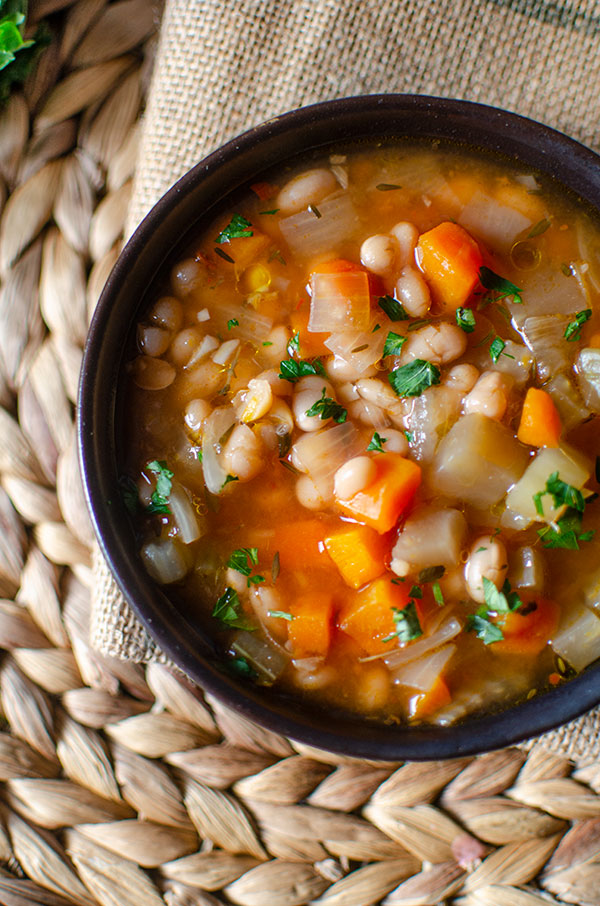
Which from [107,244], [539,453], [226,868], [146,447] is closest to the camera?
[539,453]

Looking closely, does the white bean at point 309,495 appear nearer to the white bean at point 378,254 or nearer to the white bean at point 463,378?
the white bean at point 463,378

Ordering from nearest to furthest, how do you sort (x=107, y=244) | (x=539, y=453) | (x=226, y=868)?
(x=539, y=453) → (x=226, y=868) → (x=107, y=244)

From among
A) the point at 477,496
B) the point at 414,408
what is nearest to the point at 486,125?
the point at 414,408

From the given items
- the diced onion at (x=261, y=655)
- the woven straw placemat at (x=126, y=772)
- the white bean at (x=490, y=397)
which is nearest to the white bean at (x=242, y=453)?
the diced onion at (x=261, y=655)

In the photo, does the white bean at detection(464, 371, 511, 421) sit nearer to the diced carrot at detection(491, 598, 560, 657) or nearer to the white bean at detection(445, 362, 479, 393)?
the white bean at detection(445, 362, 479, 393)


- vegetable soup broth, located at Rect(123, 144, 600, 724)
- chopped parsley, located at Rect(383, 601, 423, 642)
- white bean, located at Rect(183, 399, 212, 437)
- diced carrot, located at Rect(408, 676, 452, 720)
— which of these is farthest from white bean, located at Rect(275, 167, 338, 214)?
diced carrot, located at Rect(408, 676, 452, 720)

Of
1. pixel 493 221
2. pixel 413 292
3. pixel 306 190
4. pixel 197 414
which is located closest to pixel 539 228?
pixel 493 221

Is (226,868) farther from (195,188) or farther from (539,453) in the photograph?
(195,188)
